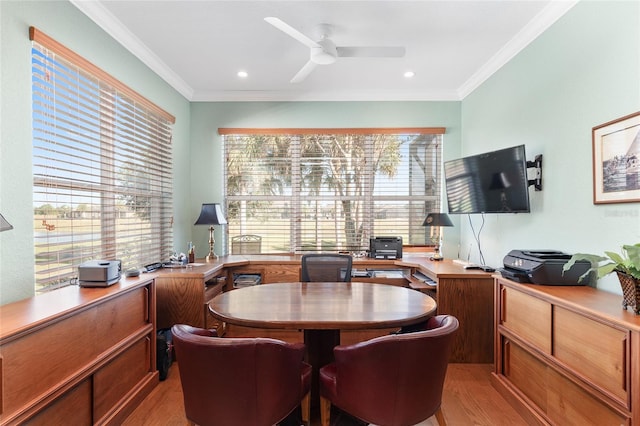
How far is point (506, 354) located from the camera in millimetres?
2285

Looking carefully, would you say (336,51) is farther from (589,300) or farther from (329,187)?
(589,300)

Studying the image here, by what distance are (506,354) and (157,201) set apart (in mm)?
3429

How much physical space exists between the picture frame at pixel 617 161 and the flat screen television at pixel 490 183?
50 cm

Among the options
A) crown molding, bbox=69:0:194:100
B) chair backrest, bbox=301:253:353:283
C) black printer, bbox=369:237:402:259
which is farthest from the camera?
black printer, bbox=369:237:402:259

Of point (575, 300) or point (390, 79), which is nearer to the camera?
Answer: point (575, 300)

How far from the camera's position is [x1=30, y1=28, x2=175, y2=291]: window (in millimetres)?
1850

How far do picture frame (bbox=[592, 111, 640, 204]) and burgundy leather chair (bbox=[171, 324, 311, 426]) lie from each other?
2011 mm

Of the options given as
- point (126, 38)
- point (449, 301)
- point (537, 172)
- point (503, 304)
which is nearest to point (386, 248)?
point (449, 301)

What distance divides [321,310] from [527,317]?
1356 mm

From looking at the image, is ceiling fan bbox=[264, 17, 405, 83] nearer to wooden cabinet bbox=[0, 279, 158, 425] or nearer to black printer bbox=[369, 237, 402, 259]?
black printer bbox=[369, 237, 402, 259]

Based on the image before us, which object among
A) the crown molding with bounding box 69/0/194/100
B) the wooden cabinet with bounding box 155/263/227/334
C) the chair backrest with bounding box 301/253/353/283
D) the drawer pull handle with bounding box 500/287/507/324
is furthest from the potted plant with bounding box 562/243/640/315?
the crown molding with bounding box 69/0/194/100

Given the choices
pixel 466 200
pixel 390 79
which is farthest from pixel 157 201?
pixel 466 200

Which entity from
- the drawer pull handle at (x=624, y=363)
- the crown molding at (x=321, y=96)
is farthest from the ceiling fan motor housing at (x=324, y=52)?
the drawer pull handle at (x=624, y=363)

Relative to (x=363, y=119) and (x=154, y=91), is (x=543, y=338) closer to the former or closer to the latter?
(x=363, y=119)
